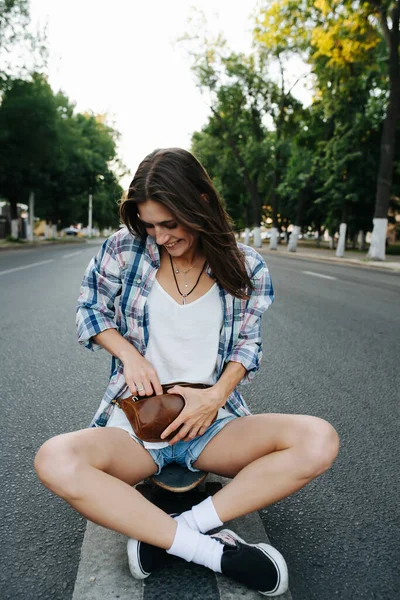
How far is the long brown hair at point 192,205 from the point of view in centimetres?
205

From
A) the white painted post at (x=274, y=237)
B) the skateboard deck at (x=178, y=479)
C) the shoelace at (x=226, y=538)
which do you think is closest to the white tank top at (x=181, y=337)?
the skateboard deck at (x=178, y=479)

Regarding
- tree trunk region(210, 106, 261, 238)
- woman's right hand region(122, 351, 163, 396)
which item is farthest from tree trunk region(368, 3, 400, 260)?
woman's right hand region(122, 351, 163, 396)

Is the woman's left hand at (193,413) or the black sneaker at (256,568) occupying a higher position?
the woman's left hand at (193,413)

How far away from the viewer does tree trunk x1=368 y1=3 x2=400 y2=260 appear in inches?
730

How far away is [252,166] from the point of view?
35.5 metres

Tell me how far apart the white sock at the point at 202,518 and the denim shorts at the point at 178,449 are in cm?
27

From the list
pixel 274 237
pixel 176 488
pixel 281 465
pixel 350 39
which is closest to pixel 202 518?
pixel 176 488

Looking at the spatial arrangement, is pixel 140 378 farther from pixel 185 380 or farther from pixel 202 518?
pixel 202 518

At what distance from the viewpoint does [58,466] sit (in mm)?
1847

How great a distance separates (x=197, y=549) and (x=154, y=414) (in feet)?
1.60

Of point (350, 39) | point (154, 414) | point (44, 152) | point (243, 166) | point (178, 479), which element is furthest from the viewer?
point (243, 166)

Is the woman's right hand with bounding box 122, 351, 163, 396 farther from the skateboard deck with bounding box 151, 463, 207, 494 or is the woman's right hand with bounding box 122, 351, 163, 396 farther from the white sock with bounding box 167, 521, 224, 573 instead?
the white sock with bounding box 167, 521, 224, 573

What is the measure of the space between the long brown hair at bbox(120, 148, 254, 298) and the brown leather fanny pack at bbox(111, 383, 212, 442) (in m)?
0.52

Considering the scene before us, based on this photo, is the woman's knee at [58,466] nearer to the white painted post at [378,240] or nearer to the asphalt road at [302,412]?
the asphalt road at [302,412]
